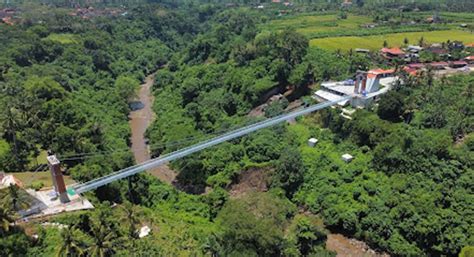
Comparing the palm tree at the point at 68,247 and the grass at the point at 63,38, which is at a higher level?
the grass at the point at 63,38

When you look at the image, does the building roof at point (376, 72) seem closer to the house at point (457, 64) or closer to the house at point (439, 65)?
the house at point (439, 65)

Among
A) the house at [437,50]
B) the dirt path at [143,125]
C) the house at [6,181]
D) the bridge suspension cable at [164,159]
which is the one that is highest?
the house at [437,50]

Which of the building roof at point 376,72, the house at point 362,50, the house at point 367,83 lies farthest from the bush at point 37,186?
the house at point 362,50

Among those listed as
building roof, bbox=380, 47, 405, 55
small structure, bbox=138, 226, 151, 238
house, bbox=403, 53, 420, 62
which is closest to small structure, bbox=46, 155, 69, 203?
small structure, bbox=138, 226, 151, 238

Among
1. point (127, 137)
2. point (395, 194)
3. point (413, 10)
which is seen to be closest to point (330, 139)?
point (395, 194)

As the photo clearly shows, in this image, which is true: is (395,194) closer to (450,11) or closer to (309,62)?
(309,62)

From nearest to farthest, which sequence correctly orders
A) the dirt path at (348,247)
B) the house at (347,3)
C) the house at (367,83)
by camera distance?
the dirt path at (348,247) < the house at (367,83) < the house at (347,3)

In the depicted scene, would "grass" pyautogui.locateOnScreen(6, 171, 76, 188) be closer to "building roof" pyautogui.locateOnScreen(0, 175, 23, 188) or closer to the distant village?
"building roof" pyautogui.locateOnScreen(0, 175, 23, 188)
